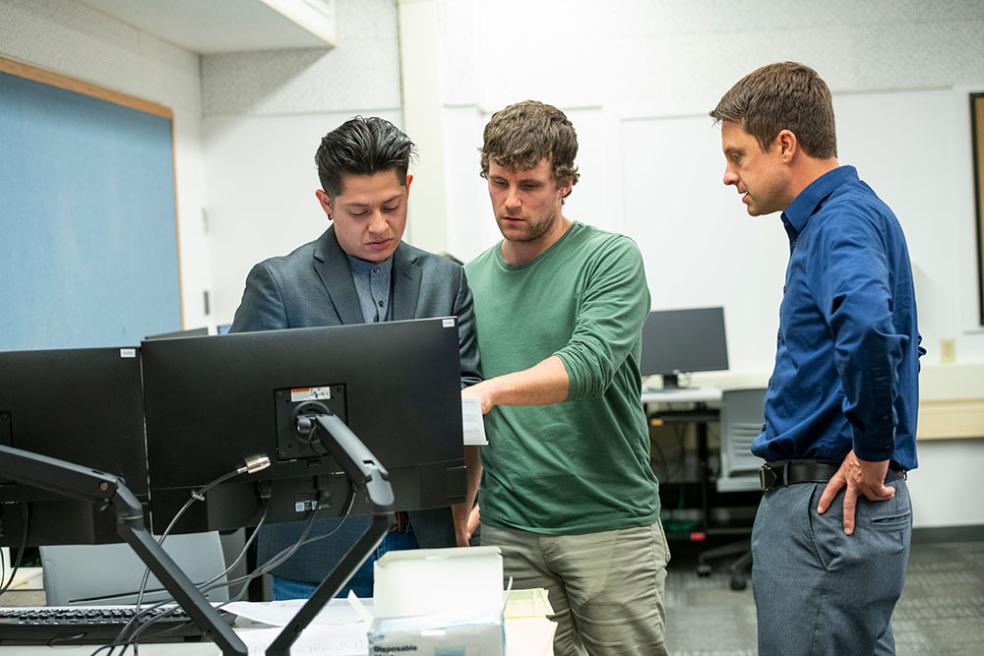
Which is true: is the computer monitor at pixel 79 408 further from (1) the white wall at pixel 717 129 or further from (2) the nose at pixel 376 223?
(1) the white wall at pixel 717 129

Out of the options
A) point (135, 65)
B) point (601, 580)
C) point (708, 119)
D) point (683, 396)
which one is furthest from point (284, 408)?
point (708, 119)

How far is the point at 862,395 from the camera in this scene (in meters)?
1.63

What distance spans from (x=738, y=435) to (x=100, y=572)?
3121 millimetres

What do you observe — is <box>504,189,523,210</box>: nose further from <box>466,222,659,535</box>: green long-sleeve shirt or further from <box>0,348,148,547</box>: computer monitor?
<box>0,348,148,547</box>: computer monitor

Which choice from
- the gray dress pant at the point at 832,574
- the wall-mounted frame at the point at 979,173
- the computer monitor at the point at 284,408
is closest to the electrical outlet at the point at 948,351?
the wall-mounted frame at the point at 979,173

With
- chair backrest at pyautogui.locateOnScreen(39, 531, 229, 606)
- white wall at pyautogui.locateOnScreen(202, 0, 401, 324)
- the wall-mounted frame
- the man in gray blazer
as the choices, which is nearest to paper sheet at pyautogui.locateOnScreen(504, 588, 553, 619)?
the man in gray blazer

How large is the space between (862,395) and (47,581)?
1.78 m

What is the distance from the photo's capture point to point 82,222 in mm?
3988

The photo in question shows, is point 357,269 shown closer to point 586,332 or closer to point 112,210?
point 586,332

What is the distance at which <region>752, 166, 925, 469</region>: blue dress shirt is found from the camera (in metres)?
1.62

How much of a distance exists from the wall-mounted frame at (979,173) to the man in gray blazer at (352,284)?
13.8ft

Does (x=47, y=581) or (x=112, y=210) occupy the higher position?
(x=112, y=210)

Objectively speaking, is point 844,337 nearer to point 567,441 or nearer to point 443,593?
point 567,441

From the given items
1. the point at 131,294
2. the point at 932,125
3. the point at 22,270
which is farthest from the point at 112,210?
the point at 932,125
